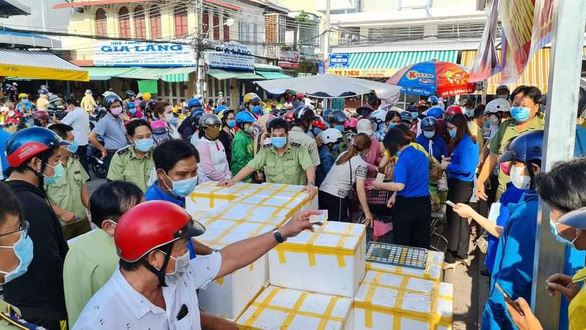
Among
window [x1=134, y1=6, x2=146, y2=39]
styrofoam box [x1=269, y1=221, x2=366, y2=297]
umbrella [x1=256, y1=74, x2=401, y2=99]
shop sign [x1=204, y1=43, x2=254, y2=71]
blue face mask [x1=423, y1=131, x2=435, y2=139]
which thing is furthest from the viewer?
window [x1=134, y1=6, x2=146, y2=39]

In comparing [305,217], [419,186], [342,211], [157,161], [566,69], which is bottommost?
[342,211]

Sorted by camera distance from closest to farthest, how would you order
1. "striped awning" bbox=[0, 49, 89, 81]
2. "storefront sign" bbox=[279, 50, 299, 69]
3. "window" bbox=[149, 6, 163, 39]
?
1. "striped awning" bbox=[0, 49, 89, 81]
2. "window" bbox=[149, 6, 163, 39]
3. "storefront sign" bbox=[279, 50, 299, 69]

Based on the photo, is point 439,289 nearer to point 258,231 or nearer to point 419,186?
point 258,231

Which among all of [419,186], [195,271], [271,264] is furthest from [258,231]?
[419,186]

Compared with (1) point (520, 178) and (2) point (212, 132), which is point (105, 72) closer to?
(2) point (212, 132)

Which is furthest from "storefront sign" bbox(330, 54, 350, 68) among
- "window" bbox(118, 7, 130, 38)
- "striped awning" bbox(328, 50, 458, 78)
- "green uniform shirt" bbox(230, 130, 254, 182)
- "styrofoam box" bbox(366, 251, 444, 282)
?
"styrofoam box" bbox(366, 251, 444, 282)

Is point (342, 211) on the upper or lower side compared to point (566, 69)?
lower

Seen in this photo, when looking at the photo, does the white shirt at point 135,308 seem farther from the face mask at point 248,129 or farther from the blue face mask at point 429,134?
the face mask at point 248,129

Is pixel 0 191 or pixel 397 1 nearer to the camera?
pixel 0 191

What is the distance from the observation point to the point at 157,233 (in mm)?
1443

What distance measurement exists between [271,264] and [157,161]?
98cm

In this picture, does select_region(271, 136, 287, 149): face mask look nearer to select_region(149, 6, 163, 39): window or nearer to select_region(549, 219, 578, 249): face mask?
select_region(549, 219, 578, 249): face mask

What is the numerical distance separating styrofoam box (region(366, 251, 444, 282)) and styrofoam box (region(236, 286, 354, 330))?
49 centimetres

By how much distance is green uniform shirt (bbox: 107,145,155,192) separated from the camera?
4.19 metres
